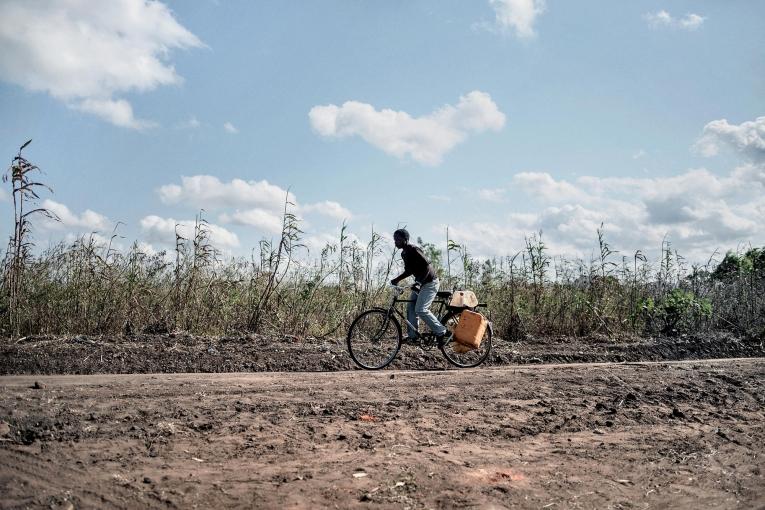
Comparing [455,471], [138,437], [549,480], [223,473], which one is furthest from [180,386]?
[549,480]

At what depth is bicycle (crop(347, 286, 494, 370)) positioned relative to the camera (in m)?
9.91

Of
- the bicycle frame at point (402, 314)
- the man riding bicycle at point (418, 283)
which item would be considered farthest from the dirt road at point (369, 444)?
the bicycle frame at point (402, 314)

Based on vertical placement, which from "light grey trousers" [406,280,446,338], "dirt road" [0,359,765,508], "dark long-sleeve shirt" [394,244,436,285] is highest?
"dark long-sleeve shirt" [394,244,436,285]

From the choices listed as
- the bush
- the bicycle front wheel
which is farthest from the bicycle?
the bush

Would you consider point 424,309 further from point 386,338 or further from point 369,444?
point 369,444

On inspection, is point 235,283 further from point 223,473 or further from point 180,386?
point 223,473

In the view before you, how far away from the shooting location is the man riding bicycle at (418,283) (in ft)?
31.9

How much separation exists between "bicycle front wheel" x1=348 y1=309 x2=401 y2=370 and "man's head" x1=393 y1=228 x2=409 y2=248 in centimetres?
117

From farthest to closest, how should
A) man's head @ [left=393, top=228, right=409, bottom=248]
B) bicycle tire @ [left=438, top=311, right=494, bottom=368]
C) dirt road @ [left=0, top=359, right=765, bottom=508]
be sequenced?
bicycle tire @ [left=438, top=311, right=494, bottom=368] → man's head @ [left=393, top=228, right=409, bottom=248] → dirt road @ [left=0, top=359, right=765, bottom=508]

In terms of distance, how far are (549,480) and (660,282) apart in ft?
41.0

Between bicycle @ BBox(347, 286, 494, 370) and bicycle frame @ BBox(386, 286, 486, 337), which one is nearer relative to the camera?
bicycle @ BBox(347, 286, 494, 370)

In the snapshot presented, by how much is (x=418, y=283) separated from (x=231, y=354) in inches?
123

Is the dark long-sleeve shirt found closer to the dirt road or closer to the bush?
the dirt road

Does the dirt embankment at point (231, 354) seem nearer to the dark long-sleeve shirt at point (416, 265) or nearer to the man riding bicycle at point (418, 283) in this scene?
the man riding bicycle at point (418, 283)
